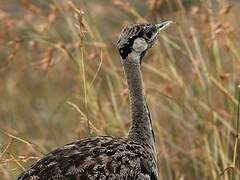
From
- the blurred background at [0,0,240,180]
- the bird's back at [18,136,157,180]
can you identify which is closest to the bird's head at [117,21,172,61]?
the blurred background at [0,0,240,180]

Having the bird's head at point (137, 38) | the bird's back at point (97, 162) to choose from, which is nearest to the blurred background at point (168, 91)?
the bird's head at point (137, 38)

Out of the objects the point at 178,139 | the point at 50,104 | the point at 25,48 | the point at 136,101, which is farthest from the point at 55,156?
the point at 25,48

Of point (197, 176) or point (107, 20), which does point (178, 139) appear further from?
point (107, 20)

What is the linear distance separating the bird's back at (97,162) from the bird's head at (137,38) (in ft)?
1.45

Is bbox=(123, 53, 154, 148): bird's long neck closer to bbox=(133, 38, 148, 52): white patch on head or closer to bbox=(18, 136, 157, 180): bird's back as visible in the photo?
bbox=(133, 38, 148, 52): white patch on head

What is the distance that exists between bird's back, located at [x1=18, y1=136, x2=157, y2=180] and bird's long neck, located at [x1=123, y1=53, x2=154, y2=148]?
174 mm

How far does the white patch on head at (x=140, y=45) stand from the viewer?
384 centimetres

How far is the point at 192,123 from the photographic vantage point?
5.38m

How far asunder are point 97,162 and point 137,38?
2.54 ft

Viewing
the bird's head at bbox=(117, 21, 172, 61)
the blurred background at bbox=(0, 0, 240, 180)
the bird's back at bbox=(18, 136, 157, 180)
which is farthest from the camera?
the blurred background at bbox=(0, 0, 240, 180)

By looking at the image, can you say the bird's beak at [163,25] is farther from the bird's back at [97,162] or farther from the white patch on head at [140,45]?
the bird's back at [97,162]

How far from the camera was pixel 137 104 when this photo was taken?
393 centimetres

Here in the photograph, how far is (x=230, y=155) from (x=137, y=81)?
4.59 ft

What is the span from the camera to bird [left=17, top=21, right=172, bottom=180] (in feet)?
10.6
